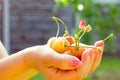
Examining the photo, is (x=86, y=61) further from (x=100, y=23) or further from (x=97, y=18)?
(x=100, y=23)

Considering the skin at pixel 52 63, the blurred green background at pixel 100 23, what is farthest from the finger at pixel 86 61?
the blurred green background at pixel 100 23

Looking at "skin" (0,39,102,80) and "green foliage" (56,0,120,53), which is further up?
"skin" (0,39,102,80)

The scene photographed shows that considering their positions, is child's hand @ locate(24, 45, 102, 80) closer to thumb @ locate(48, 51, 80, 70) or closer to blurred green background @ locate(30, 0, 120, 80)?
thumb @ locate(48, 51, 80, 70)

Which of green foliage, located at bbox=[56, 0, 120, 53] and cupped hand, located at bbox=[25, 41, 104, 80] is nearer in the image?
cupped hand, located at bbox=[25, 41, 104, 80]

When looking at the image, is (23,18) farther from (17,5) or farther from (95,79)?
(95,79)

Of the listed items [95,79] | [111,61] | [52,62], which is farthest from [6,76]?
[111,61]

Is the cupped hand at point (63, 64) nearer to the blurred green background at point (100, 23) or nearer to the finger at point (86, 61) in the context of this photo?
the finger at point (86, 61)

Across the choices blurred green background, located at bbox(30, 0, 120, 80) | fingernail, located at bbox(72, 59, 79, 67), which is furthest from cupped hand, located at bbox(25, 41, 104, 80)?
blurred green background, located at bbox(30, 0, 120, 80)

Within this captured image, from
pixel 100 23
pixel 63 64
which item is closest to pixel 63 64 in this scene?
pixel 63 64

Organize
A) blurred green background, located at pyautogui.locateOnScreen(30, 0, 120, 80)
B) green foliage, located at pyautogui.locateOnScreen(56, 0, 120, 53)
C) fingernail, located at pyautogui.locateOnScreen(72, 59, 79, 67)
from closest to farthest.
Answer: fingernail, located at pyautogui.locateOnScreen(72, 59, 79, 67), blurred green background, located at pyautogui.locateOnScreen(30, 0, 120, 80), green foliage, located at pyautogui.locateOnScreen(56, 0, 120, 53)
